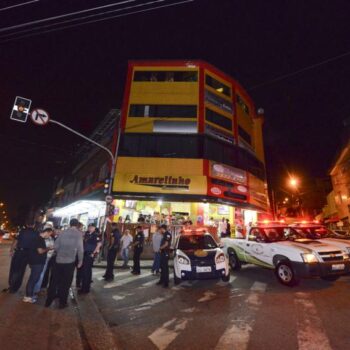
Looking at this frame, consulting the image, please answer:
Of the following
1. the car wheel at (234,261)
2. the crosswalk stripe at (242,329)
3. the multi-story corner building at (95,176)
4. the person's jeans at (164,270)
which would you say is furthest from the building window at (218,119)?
the crosswalk stripe at (242,329)

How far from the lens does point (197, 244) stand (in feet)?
29.1

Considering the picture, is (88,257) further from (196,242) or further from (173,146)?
(173,146)

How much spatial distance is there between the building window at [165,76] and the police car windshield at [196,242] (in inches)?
706

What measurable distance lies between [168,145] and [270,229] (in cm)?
1279

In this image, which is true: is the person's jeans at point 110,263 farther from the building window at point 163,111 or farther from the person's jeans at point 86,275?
the building window at point 163,111

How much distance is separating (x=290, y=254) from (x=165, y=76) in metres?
20.5

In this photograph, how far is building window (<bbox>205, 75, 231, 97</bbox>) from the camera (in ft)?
77.0

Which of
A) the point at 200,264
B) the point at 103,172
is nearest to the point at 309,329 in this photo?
the point at 200,264

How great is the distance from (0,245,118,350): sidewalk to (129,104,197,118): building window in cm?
1793

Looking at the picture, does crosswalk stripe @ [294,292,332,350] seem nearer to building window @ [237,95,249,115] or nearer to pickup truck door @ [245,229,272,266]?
pickup truck door @ [245,229,272,266]

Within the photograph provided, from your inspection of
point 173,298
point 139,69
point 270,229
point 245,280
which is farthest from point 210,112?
point 173,298

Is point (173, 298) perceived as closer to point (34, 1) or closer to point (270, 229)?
point (270, 229)

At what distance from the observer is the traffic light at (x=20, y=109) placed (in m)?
9.97

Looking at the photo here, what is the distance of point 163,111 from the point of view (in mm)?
21781
